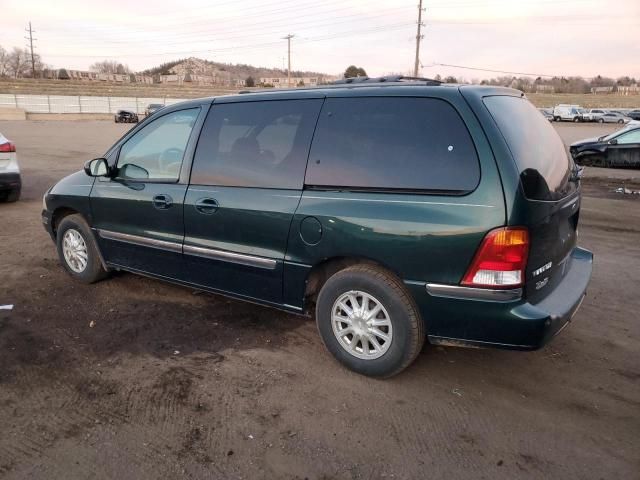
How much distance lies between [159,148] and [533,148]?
297 cm

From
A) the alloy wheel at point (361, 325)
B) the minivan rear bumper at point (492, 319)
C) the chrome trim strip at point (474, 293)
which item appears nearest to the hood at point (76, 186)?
the alloy wheel at point (361, 325)

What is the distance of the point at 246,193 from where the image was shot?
3719mm

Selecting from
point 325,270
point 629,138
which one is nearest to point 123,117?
point 629,138

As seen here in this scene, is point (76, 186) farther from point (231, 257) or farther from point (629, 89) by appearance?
point (629, 89)

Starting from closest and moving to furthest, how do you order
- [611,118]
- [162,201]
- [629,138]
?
[162,201], [629,138], [611,118]

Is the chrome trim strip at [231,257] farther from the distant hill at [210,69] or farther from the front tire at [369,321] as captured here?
the distant hill at [210,69]

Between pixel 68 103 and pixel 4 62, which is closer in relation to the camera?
pixel 68 103

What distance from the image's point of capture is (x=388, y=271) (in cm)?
322

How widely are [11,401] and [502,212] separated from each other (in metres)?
3.07

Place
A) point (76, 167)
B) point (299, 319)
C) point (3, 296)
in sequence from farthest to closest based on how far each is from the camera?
point (76, 167) → point (3, 296) → point (299, 319)

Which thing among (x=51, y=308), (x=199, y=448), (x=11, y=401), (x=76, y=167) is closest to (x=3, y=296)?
(x=51, y=308)

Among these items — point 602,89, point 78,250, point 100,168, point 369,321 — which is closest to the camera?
point 369,321

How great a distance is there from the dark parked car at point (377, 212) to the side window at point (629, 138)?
39.4 ft

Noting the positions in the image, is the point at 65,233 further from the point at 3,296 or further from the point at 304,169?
the point at 304,169
